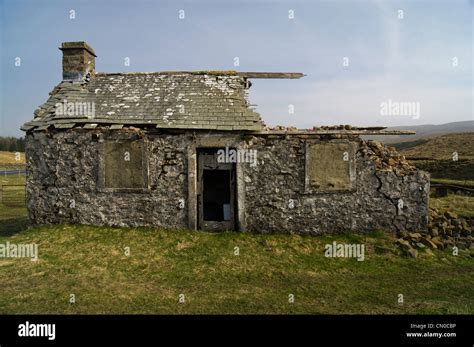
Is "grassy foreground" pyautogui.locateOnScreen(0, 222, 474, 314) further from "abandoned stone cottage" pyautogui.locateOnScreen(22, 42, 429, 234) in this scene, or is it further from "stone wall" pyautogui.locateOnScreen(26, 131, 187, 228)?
"abandoned stone cottage" pyautogui.locateOnScreen(22, 42, 429, 234)

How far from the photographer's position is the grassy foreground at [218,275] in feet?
18.5

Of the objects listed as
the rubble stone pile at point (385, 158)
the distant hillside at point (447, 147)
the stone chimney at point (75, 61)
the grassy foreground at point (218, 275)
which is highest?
the stone chimney at point (75, 61)

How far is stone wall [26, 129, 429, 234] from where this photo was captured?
9.32 meters

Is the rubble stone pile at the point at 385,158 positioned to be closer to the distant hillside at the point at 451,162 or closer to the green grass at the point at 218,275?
the green grass at the point at 218,275

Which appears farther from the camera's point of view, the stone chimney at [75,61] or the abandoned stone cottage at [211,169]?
the stone chimney at [75,61]

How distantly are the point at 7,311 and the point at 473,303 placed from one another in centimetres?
845

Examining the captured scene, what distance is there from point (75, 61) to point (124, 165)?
16.7 feet

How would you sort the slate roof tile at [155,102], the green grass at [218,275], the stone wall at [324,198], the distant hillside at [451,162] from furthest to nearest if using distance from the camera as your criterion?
the distant hillside at [451,162] < the slate roof tile at [155,102] < the stone wall at [324,198] < the green grass at [218,275]

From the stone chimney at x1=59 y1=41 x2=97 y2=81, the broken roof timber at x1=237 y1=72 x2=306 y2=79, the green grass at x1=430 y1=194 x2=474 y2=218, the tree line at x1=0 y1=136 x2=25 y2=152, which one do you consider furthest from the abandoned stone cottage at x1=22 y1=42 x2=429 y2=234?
the tree line at x1=0 y1=136 x2=25 y2=152

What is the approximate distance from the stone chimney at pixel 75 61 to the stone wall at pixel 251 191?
9.89 feet

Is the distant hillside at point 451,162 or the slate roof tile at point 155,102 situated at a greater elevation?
the slate roof tile at point 155,102

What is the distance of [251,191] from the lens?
31.3 feet

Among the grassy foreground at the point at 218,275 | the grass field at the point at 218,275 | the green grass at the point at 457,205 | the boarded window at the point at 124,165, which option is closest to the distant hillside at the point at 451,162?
the green grass at the point at 457,205

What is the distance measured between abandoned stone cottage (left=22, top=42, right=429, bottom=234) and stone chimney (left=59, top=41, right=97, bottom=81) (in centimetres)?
221
